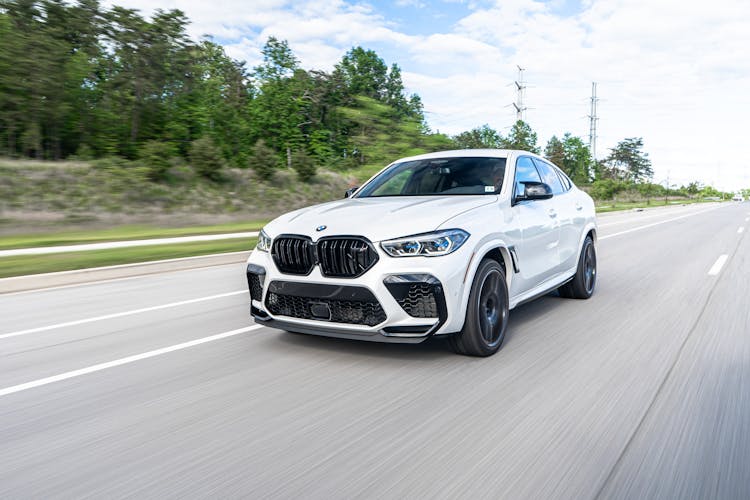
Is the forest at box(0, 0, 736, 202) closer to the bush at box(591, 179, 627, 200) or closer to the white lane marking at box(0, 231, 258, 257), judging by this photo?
the white lane marking at box(0, 231, 258, 257)

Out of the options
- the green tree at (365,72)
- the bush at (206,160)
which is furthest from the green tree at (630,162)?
the bush at (206,160)

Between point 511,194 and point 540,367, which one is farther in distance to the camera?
point 511,194

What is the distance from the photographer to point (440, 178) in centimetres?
582

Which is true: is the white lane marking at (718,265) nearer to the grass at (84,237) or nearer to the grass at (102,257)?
the grass at (102,257)

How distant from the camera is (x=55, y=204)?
2561 centimetres

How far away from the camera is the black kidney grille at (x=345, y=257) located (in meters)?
4.23

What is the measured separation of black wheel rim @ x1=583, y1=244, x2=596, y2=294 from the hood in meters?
2.70

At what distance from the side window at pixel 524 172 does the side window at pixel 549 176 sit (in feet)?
0.67

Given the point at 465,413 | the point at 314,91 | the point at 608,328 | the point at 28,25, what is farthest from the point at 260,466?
the point at 314,91

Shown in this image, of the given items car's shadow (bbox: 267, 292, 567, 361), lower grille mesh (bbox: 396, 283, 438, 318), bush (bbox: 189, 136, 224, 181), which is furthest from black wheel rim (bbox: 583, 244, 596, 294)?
bush (bbox: 189, 136, 224, 181)

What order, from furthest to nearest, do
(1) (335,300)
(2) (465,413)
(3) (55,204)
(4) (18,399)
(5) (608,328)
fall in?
(3) (55,204) → (5) (608,328) → (1) (335,300) → (4) (18,399) → (2) (465,413)

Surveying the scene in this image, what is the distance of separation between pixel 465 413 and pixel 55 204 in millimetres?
26575

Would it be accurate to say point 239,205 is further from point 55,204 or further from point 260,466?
point 260,466

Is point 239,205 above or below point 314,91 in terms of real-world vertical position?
below
